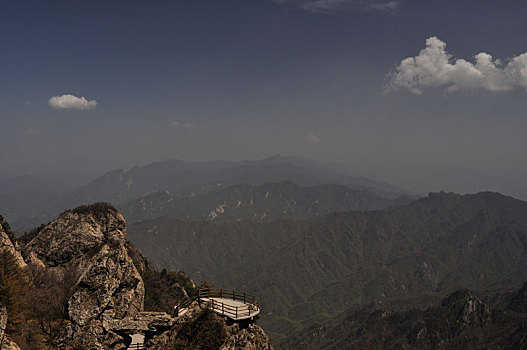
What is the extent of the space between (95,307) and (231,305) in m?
19.3

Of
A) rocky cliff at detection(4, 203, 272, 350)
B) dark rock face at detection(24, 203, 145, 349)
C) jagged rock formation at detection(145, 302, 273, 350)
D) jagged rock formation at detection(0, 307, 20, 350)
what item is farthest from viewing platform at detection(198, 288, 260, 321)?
jagged rock formation at detection(0, 307, 20, 350)

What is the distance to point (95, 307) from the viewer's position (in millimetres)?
43344

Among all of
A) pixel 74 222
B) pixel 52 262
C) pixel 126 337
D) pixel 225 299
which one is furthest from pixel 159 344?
pixel 74 222

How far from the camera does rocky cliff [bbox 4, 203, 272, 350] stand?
121ft

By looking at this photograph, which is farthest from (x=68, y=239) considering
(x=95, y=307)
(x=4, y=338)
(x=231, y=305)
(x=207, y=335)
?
(x=207, y=335)

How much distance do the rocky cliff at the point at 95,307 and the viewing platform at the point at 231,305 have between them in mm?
1046

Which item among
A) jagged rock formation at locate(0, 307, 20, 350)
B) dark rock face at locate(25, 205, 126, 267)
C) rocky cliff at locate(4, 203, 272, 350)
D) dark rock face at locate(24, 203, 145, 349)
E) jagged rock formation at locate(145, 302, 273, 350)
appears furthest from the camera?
dark rock face at locate(25, 205, 126, 267)

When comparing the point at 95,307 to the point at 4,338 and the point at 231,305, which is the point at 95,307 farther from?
the point at 231,305

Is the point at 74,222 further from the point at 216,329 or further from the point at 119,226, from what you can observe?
the point at 216,329

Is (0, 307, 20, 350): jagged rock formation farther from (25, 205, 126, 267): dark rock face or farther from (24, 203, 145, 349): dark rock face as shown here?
(25, 205, 126, 267): dark rock face

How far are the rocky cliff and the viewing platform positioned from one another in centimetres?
105

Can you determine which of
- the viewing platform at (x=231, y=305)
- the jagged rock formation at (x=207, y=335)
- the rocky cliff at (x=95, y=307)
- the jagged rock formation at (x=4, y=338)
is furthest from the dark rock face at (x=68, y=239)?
the jagged rock formation at (x=207, y=335)

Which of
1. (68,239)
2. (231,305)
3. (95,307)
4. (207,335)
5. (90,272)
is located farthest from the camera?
(68,239)

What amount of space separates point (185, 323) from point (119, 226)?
48.5 m
